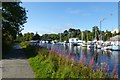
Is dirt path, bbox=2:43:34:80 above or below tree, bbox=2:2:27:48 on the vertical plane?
below

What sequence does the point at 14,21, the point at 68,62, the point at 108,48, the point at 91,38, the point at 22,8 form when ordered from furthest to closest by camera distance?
the point at 91,38 < the point at 108,48 < the point at 22,8 < the point at 14,21 < the point at 68,62

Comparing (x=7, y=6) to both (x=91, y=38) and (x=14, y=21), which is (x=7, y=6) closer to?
(x=14, y=21)

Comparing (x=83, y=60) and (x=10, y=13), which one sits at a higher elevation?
(x=10, y=13)

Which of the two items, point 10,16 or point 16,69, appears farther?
point 10,16

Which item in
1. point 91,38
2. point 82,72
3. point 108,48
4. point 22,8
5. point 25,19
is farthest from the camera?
point 91,38

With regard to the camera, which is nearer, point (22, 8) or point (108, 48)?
point (22, 8)

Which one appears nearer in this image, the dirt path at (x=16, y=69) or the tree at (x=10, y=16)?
the dirt path at (x=16, y=69)

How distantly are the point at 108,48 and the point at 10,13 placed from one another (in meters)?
44.6

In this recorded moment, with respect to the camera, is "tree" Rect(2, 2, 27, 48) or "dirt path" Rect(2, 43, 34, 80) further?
"tree" Rect(2, 2, 27, 48)

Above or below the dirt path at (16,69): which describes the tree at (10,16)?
above

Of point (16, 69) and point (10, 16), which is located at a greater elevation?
point (10, 16)

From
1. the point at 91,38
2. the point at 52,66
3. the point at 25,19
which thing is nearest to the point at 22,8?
the point at 25,19

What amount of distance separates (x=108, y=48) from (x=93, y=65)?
6532cm

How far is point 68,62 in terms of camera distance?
49.3 feet
